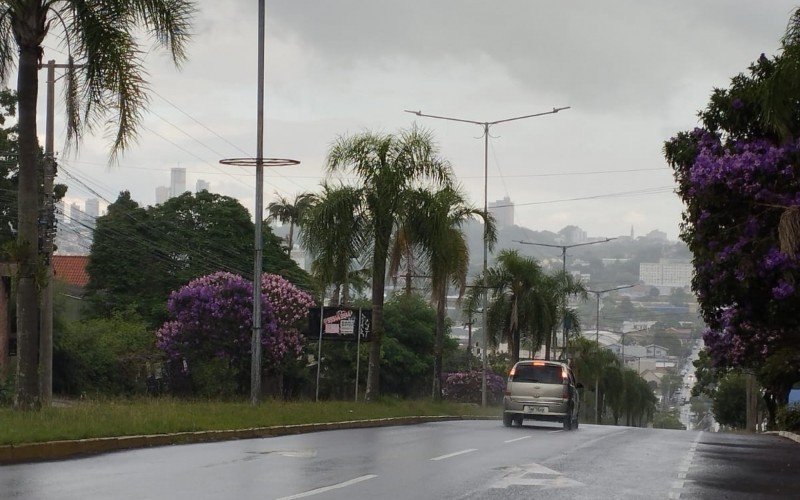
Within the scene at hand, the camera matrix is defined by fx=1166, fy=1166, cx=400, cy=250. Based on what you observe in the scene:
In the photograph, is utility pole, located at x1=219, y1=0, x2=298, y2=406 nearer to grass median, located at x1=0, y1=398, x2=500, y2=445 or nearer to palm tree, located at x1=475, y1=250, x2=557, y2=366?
grass median, located at x1=0, y1=398, x2=500, y2=445

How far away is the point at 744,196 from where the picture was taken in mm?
22984

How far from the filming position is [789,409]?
4575 cm

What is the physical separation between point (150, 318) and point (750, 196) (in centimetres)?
4839

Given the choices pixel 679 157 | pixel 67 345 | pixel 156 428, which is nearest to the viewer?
pixel 156 428

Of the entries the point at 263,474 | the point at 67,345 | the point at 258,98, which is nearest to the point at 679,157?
the point at 258,98

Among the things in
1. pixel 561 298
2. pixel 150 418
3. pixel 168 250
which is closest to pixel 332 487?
pixel 150 418

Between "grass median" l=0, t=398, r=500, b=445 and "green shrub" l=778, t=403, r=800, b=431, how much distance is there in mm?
16438

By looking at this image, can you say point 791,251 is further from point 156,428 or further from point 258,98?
point 258,98

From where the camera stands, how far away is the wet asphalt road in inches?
479

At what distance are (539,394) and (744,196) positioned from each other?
1041 centimetres

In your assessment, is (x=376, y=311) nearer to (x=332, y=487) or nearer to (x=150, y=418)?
(x=150, y=418)

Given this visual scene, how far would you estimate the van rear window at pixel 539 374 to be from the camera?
105 feet

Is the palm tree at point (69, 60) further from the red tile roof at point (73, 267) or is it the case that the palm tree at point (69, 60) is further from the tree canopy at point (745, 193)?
the red tile roof at point (73, 267)

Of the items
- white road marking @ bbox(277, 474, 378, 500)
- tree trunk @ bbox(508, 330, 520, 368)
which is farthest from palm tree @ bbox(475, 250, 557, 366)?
white road marking @ bbox(277, 474, 378, 500)
